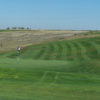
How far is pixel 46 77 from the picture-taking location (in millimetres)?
17594

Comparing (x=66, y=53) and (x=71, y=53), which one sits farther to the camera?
(x=66, y=53)

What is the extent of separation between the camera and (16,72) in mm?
18812

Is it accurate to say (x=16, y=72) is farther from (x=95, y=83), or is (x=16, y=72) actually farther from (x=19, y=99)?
(x=19, y=99)

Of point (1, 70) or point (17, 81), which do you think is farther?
point (1, 70)

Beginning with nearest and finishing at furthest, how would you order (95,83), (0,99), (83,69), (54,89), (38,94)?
(0,99)
(38,94)
(54,89)
(95,83)
(83,69)

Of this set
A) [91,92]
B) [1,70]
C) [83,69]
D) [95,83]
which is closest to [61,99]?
[91,92]

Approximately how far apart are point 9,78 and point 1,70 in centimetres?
210

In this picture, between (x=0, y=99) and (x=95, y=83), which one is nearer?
(x=0, y=99)

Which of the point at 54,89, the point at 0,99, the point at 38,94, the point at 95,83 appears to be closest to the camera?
the point at 0,99

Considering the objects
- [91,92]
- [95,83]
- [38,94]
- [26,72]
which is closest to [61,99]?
[38,94]

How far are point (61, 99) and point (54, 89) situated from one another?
2.52 m

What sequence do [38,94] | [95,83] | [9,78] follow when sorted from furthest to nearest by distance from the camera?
1. [9,78]
2. [95,83]
3. [38,94]

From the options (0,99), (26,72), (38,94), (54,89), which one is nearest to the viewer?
(0,99)

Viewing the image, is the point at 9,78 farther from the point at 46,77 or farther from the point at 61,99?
the point at 61,99
